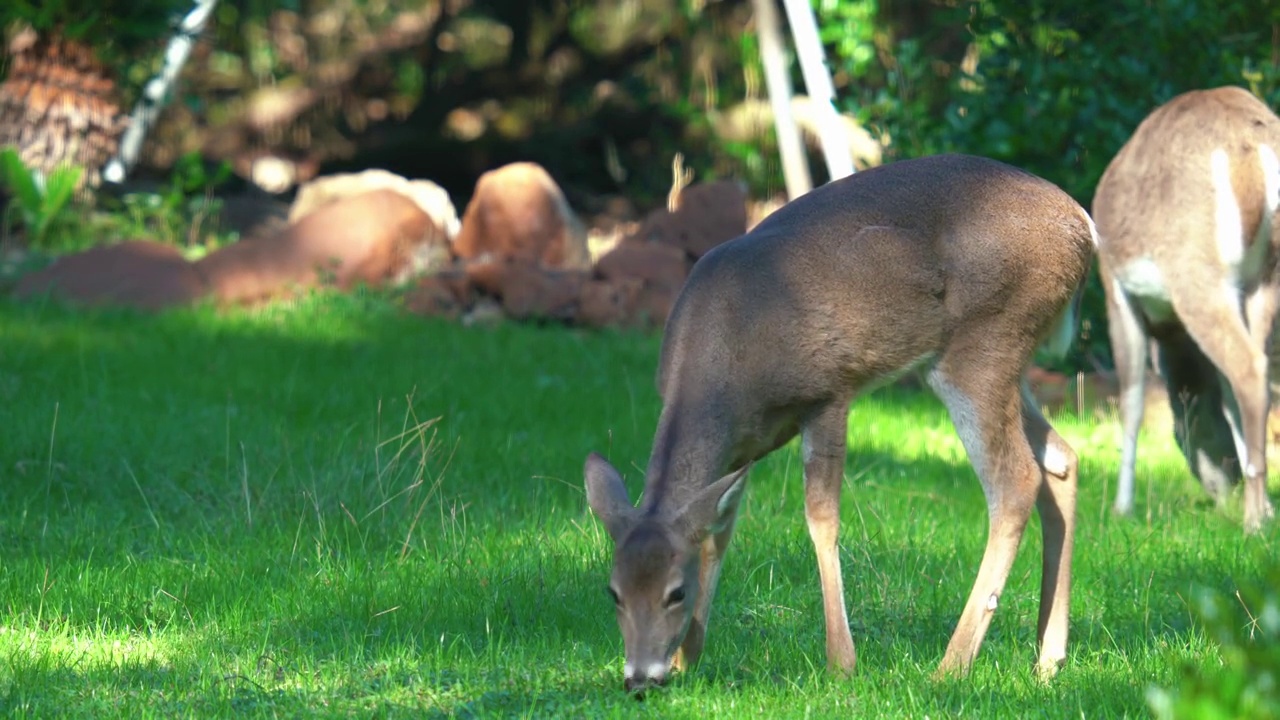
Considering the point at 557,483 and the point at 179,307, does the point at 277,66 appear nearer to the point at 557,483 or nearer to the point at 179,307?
the point at 179,307

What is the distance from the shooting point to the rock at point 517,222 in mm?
13766

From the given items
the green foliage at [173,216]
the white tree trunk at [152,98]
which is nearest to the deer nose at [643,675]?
the green foliage at [173,216]

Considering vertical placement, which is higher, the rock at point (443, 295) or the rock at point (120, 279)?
the rock at point (120, 279)

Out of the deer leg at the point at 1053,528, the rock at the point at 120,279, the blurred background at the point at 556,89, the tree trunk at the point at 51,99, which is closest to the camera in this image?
the deer leg at the point at 1053,528

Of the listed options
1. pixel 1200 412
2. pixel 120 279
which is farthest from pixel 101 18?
pixel 1200 412

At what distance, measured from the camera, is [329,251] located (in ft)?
43.7

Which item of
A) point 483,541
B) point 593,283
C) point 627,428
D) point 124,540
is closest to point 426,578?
point 483,541

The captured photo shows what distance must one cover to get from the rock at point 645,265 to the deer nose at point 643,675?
831 centimetres

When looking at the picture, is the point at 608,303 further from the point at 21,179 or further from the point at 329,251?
the point at 21,179

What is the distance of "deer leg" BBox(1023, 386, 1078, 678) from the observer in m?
5.38

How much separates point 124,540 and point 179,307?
18.9 ft

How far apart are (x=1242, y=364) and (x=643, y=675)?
13.4 feet

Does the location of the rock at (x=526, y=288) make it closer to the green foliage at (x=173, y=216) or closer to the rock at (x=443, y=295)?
the rock at (x=443, y=295)

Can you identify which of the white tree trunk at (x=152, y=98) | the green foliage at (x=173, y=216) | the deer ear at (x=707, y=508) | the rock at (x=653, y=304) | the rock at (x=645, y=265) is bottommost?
the rock at (x=653, y=304)
